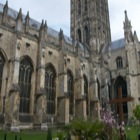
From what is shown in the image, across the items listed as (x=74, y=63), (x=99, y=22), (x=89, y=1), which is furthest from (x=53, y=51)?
(x=89, y=1)

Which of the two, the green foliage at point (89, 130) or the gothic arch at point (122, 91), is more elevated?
the gothic arch at point (122, 91)

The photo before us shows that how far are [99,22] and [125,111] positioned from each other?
886 inches

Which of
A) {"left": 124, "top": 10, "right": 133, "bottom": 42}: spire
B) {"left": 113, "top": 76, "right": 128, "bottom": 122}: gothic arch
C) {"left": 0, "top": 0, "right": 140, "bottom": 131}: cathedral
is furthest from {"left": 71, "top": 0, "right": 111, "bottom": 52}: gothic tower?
{"left": 113, "top": 76, "right": 128, "bottom": 122}: gothic arch

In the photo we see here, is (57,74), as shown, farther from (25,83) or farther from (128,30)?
(128,30)

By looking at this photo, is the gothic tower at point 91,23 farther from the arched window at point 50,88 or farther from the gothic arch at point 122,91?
the arched window at point 50,88

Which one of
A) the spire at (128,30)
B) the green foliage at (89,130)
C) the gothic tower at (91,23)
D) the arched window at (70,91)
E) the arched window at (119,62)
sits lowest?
the green foliage at (89,130)

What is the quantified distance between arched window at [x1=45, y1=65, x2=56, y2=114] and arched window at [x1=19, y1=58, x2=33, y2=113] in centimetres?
296

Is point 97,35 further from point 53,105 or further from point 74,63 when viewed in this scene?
point 53,105

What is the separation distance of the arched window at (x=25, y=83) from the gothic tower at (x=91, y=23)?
22234mm

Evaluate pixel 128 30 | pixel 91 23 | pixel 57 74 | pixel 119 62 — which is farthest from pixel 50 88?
pixel 91 23

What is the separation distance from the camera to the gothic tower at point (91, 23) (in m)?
45.9

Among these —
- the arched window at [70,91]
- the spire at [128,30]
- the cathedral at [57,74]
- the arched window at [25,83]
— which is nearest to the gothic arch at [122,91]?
the cathedral at [57,74]

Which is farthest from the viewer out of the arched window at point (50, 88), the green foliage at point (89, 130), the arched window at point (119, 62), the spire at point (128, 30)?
the arched window at point (119, 62)

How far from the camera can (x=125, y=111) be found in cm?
3669
